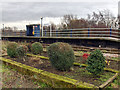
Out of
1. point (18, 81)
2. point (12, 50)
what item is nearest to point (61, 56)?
point (18, 81)

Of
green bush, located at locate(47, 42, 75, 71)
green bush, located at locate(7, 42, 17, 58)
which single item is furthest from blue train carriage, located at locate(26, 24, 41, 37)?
green bush, located at locate(47, 42, 75, 71)

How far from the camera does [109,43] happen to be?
1080 cm

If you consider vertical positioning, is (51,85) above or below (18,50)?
below

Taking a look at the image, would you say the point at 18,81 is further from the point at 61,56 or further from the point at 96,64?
the point at 96,64

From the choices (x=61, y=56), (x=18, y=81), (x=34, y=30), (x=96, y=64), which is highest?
(x=34, y=30)

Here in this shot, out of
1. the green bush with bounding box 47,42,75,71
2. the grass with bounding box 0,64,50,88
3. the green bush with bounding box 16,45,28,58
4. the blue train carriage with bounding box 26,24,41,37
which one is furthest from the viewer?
the blue train carriage with bounding box 26,24,41,37

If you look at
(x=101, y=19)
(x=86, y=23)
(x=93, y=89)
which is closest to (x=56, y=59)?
(x=93, y=89)

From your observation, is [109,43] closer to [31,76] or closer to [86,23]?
[86,23]

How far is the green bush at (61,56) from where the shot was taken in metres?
4.76

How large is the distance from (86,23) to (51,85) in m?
14.4

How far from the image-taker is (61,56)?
4746 mm

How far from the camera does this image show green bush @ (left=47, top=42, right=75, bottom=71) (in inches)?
187

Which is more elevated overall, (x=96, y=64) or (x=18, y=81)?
(x=96, y=64)

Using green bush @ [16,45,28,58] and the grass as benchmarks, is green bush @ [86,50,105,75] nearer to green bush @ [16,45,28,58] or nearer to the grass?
the grass
